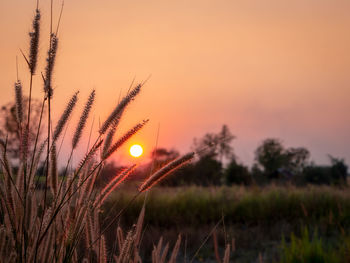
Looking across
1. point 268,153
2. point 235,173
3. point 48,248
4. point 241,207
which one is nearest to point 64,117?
point 48,248

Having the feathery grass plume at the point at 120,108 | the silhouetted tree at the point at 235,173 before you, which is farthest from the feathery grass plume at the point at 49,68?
the silhouetted tree at the point at 235,173

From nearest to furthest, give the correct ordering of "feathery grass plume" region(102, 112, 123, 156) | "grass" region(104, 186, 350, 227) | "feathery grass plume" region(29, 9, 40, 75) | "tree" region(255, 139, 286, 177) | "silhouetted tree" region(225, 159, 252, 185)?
"feathery grass plume" region(29, 9, 40, 75) → "feathery grass plume" region(102, 112, 123, 156) → "grass" region(104, 186, 350, 227) → "silhouetted tree" region(225, 159, 252, 185) → "tree" region(255, 139, 286, 177)

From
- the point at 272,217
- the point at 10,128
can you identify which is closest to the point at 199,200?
the point at 272,217

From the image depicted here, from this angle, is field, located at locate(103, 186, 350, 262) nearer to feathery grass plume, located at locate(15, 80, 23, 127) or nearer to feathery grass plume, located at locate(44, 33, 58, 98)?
feathery grass plume, located at locate(15, 80, 23, 127)

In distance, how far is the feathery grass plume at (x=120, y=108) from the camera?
142cm

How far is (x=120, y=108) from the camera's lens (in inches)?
56.3

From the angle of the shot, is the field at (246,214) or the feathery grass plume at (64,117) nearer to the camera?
the feathery grass plume at (64,117)

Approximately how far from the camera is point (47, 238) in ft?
5.58

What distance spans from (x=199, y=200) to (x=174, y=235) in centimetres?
196

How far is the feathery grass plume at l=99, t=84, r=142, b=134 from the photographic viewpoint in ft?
4.66

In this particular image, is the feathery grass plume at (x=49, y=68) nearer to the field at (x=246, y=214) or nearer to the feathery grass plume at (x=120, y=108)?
the feathery grass plume at (x=120, y=108)

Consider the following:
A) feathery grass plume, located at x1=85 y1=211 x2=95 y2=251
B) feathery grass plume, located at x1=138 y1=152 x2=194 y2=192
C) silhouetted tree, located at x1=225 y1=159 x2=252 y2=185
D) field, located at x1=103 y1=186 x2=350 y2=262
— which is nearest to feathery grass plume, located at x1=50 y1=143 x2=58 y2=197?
feathery grass plume, located at x1=85 y1=211 x2=95 y2=251

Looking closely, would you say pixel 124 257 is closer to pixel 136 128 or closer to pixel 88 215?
pixel 88 215

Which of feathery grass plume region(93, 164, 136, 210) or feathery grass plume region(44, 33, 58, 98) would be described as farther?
feathery grass plume region(93, 164, 136, 210)
